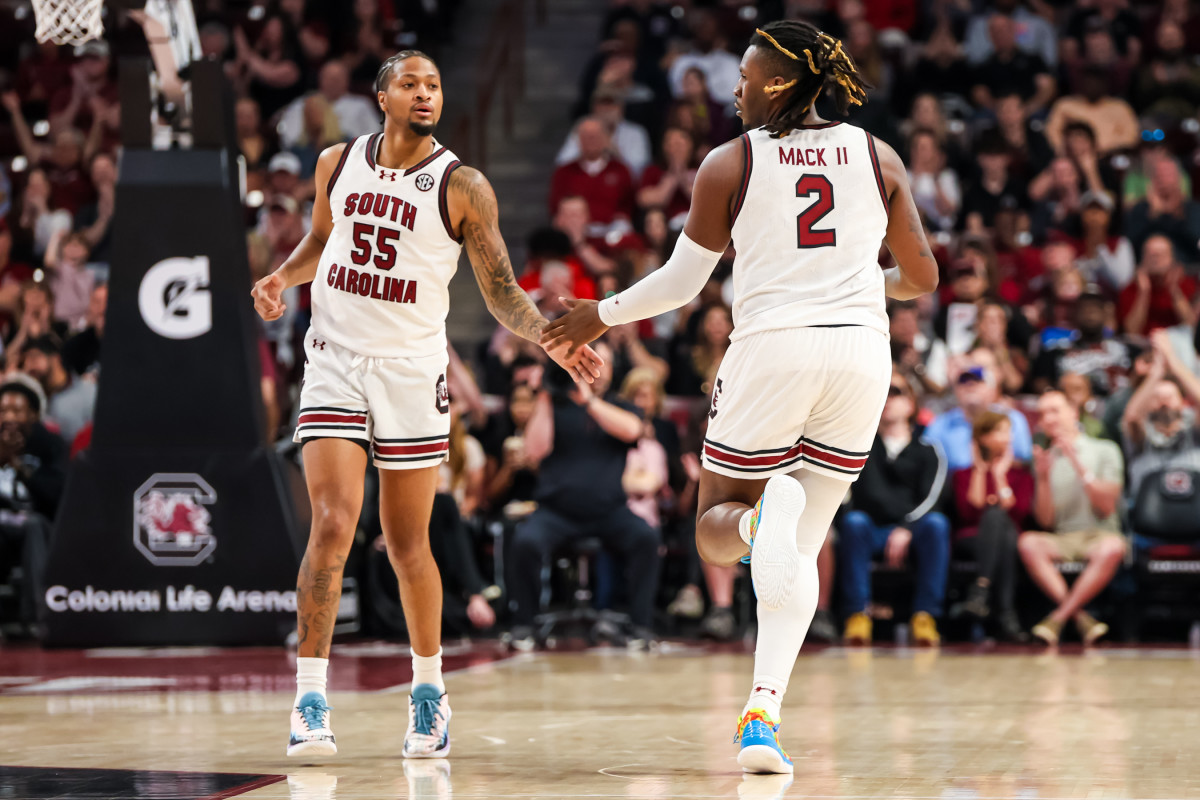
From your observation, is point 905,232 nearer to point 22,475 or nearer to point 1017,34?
point 22,475

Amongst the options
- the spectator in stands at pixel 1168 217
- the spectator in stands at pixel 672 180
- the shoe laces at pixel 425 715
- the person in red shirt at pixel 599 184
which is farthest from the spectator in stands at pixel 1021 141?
the shoe laces at pixel 425 715

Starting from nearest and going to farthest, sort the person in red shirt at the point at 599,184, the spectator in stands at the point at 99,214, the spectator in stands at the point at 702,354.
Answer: the spectator in stands at the point at 702,354 → the spectator in stands at the point at 99,214 → the person in red shirt at the point at 599,184

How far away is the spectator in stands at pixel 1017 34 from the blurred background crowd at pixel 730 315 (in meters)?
0.03

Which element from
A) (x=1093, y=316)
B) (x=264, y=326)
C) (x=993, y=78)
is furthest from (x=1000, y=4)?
(x=264, y=326)

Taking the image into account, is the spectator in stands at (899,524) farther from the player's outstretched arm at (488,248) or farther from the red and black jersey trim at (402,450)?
the red and black jersey trim at (402,450)

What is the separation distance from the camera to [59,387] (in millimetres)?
10516

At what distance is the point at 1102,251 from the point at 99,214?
315 inches

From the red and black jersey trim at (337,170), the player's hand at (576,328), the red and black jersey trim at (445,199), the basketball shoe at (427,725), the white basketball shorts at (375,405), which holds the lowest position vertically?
the basketball shoe at (427,725)

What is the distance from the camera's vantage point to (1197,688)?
6.73m

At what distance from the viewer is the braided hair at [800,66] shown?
4.49 meters

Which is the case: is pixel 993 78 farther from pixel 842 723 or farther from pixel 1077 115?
pixel 842 723

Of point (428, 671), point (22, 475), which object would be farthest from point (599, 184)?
point (428, 671)

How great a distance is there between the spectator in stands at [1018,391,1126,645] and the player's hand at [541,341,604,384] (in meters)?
4.98

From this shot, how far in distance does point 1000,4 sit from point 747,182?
1081cm
